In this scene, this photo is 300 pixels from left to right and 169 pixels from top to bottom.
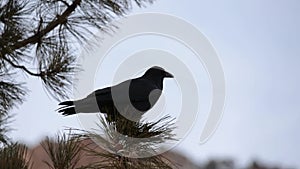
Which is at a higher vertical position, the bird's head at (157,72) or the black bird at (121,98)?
the bird's head at (157,72)

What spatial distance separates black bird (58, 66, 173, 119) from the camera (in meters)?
1.00

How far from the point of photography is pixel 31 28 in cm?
163

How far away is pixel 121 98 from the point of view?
1025mm

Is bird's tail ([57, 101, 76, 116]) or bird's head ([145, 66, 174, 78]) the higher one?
bird's head ([145, 66, 174, 78])

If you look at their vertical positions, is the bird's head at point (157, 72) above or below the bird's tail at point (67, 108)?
above

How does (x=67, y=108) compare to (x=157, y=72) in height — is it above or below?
below

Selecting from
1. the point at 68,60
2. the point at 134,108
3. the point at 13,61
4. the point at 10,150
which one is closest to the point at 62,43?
the point at 68,60

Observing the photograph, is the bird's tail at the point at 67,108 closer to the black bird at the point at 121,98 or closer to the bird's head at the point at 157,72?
the black bird at the point at 121,98

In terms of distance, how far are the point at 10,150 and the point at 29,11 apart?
66 centimetres

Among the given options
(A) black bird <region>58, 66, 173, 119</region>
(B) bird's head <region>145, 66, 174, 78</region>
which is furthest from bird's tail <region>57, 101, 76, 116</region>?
(B) bird's head <region>145, 66, 174, 78</region>

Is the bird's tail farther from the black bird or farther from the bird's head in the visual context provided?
the bird's head

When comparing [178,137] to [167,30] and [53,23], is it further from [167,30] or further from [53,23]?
[53,23]

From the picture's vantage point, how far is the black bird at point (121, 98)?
1.00 meters

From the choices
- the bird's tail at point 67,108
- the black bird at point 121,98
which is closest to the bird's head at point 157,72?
the black bird at point 121,98
